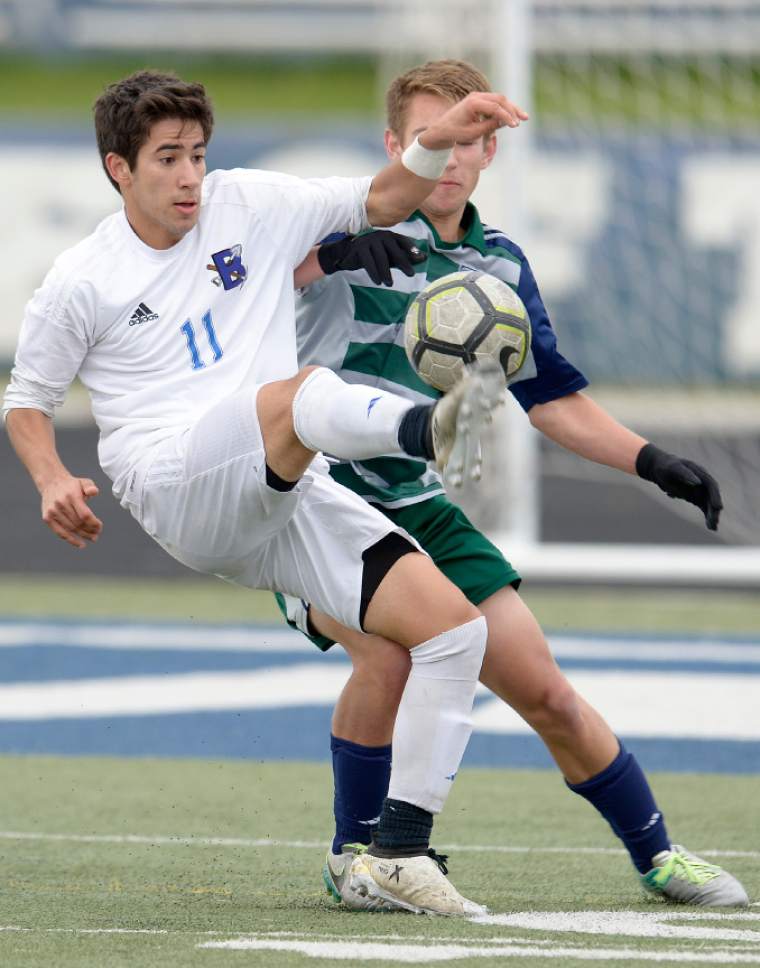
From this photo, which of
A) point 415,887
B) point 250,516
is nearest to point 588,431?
point 250,516

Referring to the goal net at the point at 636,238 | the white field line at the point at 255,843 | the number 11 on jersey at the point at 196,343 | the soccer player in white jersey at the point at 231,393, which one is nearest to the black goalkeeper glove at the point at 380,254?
the soccer player in white jersey at the point at 231,393

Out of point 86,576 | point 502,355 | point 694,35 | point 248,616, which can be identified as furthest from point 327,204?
point 694,35

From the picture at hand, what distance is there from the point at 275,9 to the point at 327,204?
28.8 metres

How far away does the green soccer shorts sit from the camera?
4.01 metres

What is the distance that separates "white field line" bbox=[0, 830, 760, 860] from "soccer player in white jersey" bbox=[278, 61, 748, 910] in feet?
2.10

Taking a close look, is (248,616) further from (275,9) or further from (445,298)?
(275,9)

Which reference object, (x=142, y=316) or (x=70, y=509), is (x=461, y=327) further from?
(x=70, y=509)

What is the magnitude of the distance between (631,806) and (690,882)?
0.21 meters

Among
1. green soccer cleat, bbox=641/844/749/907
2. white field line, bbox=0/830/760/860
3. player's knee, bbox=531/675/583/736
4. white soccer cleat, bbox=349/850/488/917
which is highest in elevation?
player's knee, bbox=531/675/583/736

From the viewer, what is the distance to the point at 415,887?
142 inches

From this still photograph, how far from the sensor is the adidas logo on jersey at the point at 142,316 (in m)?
3.84

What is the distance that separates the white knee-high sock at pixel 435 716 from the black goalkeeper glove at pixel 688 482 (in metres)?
0.58

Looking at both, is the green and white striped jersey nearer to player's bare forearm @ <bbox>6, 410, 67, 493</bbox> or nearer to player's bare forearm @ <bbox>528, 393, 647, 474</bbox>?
player's bare forearm @ <bbox>528, 393, 647, 474</bbox>

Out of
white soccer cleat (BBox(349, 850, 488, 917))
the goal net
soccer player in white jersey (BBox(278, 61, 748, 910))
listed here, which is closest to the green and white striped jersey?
soccer player in white jersey (BBox(278, 61, 748, 910))
